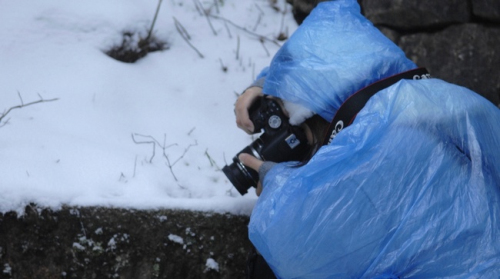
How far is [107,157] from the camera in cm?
187

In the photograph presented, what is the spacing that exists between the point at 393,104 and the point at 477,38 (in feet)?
3.78

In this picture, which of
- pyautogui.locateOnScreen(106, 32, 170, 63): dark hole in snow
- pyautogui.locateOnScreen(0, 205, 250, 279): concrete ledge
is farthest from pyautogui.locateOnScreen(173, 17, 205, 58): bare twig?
pyautogui.locateOnScreen(0, 205, 250, 279): concrete ledge

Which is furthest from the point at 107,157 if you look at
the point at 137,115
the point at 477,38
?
the point at 477,38

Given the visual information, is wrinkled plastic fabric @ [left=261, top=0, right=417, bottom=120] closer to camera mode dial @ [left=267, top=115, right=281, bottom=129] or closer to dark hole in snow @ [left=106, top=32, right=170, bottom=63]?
camera mode dial @ [left=267, top=115, right=281, bottom=129]

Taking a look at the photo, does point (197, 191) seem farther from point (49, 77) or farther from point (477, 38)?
point (477, 38)

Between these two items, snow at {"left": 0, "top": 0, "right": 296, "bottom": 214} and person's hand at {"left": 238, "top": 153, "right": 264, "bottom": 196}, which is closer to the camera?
person's hand at {"left": 238, "top": 153, "right": 264, "bottom": 196}

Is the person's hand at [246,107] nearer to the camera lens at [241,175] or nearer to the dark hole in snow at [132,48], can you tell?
the camera lens at [241,175]

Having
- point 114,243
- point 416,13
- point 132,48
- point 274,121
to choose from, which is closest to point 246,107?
point 274,121

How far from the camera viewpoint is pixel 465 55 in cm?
219

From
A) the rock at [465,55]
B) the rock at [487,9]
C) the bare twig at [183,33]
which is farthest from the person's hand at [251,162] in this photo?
the rock at [487,9]

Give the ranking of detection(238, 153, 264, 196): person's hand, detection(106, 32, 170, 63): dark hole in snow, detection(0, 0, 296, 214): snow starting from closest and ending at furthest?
detection(238, 153, 264, 196): person's hand
detection(0, 0, 296, 214): snow
detection(106, 32, 170, 63): dark hole in snow

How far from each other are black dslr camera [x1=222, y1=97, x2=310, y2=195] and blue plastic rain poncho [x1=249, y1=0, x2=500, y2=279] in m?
0.22

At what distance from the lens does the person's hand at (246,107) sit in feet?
5.30

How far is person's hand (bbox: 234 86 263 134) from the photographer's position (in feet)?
5.30
